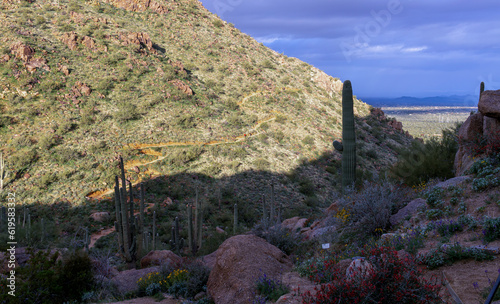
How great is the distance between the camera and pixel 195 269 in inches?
274

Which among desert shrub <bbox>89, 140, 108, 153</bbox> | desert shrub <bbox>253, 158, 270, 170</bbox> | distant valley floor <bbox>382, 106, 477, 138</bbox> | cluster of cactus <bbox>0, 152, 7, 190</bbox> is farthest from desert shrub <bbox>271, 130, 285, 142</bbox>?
cluster of cactus <bbox>0, 152, 7, 190</bbox>

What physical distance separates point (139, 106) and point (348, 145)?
1735 centimetres

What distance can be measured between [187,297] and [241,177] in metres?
14.5

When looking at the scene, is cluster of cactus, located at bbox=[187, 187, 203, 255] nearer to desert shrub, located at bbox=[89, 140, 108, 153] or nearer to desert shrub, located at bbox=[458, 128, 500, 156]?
desert shrub, located at bbox=[458, 128, 500, 156]

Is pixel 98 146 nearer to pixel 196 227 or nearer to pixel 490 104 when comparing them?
pixel 196 227

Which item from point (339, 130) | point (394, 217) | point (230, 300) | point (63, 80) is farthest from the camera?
point (339, 130)

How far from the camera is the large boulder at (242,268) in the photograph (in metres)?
5.46

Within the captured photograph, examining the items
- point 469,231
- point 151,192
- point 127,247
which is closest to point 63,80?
point 151,192

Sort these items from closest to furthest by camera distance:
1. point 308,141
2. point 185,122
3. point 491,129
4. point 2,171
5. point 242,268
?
point 242,268
point 491,129
point 2,171
point 185,122
point 308,141

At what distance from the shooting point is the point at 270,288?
5.27 metres

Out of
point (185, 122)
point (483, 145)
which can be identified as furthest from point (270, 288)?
point (185, 122)

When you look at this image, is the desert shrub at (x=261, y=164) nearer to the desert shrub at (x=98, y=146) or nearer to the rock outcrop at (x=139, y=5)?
the desert shrub at (x=98, y=146)

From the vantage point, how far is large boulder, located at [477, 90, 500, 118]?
28.4ft

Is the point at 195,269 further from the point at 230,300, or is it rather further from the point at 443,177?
the point at 443,177
